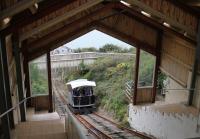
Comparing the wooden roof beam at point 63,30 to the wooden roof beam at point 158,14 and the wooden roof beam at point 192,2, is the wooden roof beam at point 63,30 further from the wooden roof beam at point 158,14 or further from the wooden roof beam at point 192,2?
the wooden roof beam at point 192,2

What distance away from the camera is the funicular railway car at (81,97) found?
46.6 ft

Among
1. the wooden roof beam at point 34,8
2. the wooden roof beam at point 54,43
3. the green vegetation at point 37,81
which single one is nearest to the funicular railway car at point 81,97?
the green vegetation at point 37,81

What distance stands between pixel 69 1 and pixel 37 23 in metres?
1.43

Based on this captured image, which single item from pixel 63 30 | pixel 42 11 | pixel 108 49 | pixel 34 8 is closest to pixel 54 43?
pixel 63 30

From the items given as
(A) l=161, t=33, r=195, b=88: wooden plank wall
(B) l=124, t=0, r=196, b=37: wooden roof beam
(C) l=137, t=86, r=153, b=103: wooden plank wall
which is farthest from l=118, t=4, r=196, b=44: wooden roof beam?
(C) l=137, t=86, r=153, b=103: wooden plank wall

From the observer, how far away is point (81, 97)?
14.2m

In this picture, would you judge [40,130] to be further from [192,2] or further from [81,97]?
[81,97]

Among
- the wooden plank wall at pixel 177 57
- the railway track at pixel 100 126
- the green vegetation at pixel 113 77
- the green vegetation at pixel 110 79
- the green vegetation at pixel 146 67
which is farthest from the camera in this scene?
the green vegetation at pixel 110 79

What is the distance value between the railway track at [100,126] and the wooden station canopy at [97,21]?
149 inches

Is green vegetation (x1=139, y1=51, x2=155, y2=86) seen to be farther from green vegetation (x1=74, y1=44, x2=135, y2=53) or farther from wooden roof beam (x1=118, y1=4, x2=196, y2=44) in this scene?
green vegetation (x1=74, y1=44, x2=135, y2=53)

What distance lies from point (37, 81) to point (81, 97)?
3319mm

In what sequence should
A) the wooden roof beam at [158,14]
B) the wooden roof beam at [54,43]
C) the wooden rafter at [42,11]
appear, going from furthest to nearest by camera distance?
the wooden roof beam at [54,43]
the wooden roof beam at [158,14]
the wooden rafter at [42,11]

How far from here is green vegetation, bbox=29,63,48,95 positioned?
Result: 1136 centimetres

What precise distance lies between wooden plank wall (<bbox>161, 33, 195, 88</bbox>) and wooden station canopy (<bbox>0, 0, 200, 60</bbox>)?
0.99 feet
